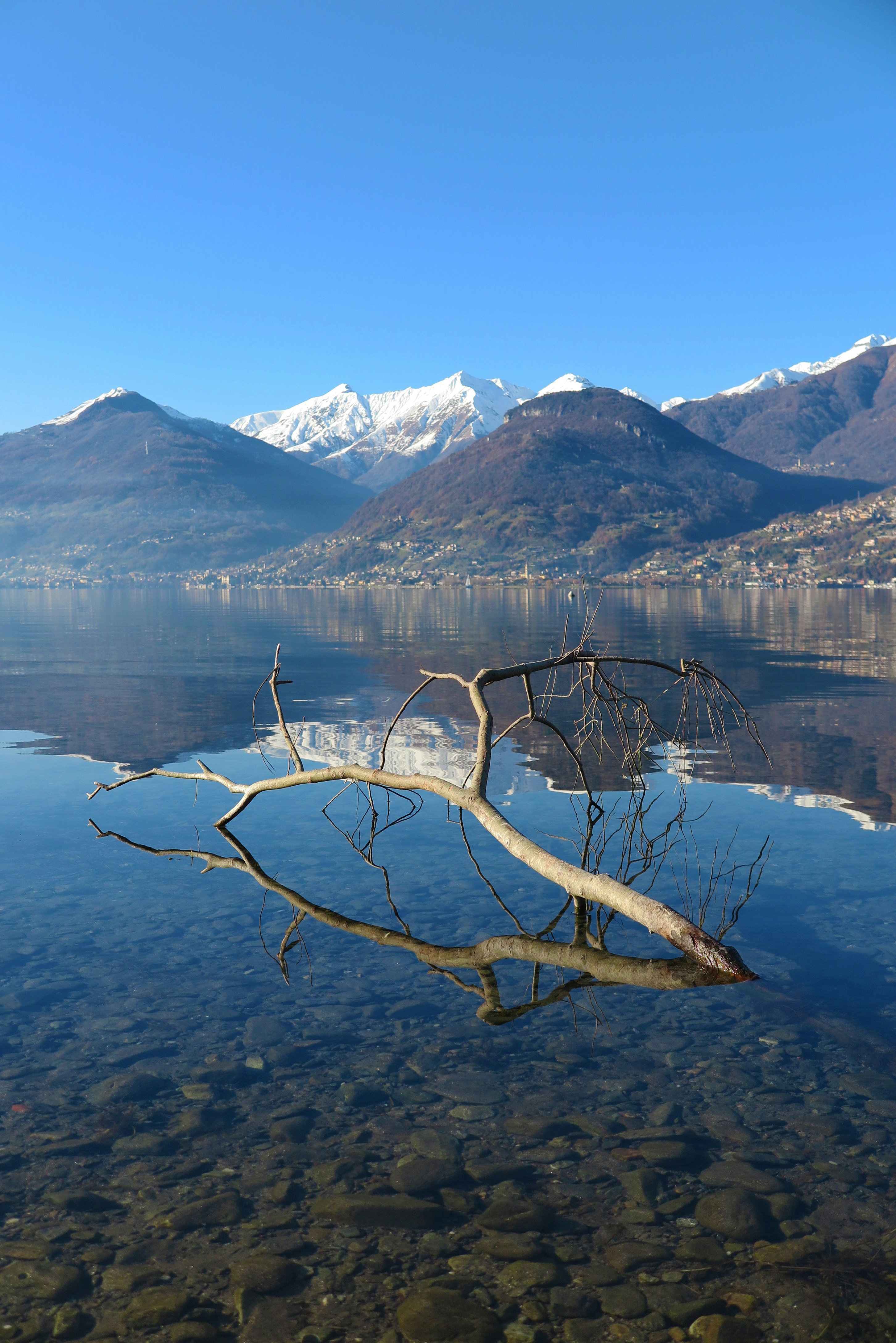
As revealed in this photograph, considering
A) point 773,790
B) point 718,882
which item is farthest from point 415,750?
point 718,882

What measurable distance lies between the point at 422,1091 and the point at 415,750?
14774mm

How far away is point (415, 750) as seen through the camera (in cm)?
2184

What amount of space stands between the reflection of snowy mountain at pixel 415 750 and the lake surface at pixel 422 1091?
1.93 metres

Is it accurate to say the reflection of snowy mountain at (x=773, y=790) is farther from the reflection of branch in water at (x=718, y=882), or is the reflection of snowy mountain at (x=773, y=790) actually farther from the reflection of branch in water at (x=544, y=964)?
the reflection of branch in water at (x=544, y=964)

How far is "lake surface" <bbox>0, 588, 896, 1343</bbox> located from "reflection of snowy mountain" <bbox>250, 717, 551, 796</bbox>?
6.32 feet

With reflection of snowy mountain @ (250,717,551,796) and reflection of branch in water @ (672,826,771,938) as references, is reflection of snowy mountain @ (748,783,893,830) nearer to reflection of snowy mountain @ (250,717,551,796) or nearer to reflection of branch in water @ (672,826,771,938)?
reflection of branch in water @ (672,826,771,938)

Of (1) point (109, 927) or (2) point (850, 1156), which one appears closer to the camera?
(2) point (850, 1156)

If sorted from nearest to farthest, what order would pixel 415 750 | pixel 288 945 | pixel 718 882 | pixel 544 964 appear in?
pixel 544 964
pixel 288 945
pixel 718 882
pixel 415 750

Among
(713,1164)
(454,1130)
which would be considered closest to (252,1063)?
(454,1130)

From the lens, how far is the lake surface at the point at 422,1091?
514 cm

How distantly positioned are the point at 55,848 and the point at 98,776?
5.20 metres

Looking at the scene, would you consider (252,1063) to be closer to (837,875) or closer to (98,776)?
(837,875)

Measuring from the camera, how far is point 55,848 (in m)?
13.6

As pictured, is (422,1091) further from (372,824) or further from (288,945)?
(372,824)
